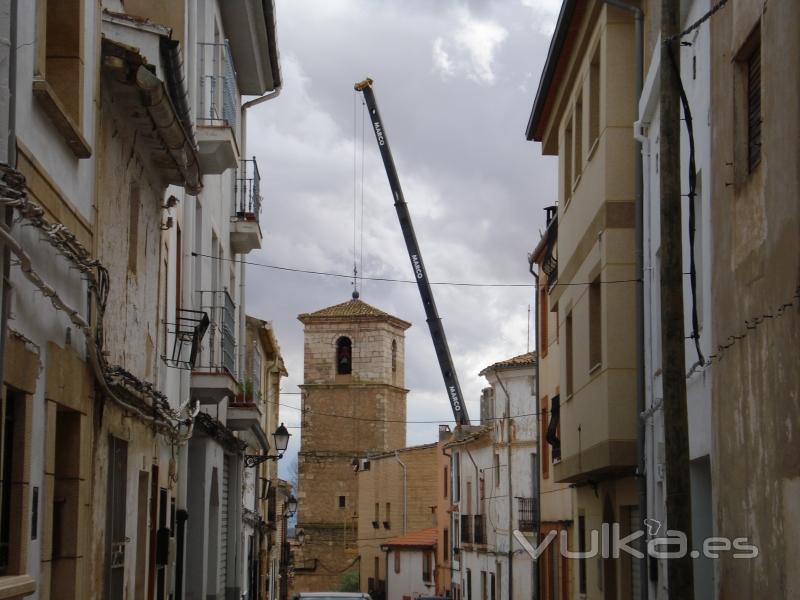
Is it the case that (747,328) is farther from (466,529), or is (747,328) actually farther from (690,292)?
(466,529)

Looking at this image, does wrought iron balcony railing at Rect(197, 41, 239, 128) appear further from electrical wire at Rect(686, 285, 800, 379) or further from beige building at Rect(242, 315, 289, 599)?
electrical wire at Rect(686, 285, 800, 379)

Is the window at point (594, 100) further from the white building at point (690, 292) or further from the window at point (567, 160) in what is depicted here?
the white building at point (690, 292)

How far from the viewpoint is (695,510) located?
13.2 meters

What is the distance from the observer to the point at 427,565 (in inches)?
2437

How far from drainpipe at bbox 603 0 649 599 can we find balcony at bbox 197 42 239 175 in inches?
185

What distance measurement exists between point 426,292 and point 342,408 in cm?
3109

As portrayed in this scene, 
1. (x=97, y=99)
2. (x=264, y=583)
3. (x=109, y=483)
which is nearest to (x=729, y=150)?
(x=97, y=99)

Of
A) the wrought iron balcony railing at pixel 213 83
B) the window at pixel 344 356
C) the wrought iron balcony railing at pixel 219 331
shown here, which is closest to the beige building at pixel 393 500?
the window at pixel 344 356

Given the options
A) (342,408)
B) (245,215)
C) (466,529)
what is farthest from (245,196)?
(342,408)

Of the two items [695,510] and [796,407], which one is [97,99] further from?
[695,510]

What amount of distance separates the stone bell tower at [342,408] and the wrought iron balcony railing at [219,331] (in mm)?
61239

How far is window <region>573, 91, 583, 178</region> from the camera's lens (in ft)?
65.1

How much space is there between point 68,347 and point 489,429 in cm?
3609

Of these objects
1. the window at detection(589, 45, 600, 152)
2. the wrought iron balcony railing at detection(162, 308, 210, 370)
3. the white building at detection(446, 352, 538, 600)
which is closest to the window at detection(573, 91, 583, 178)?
the window at detection(589, 45, 600, 152)
